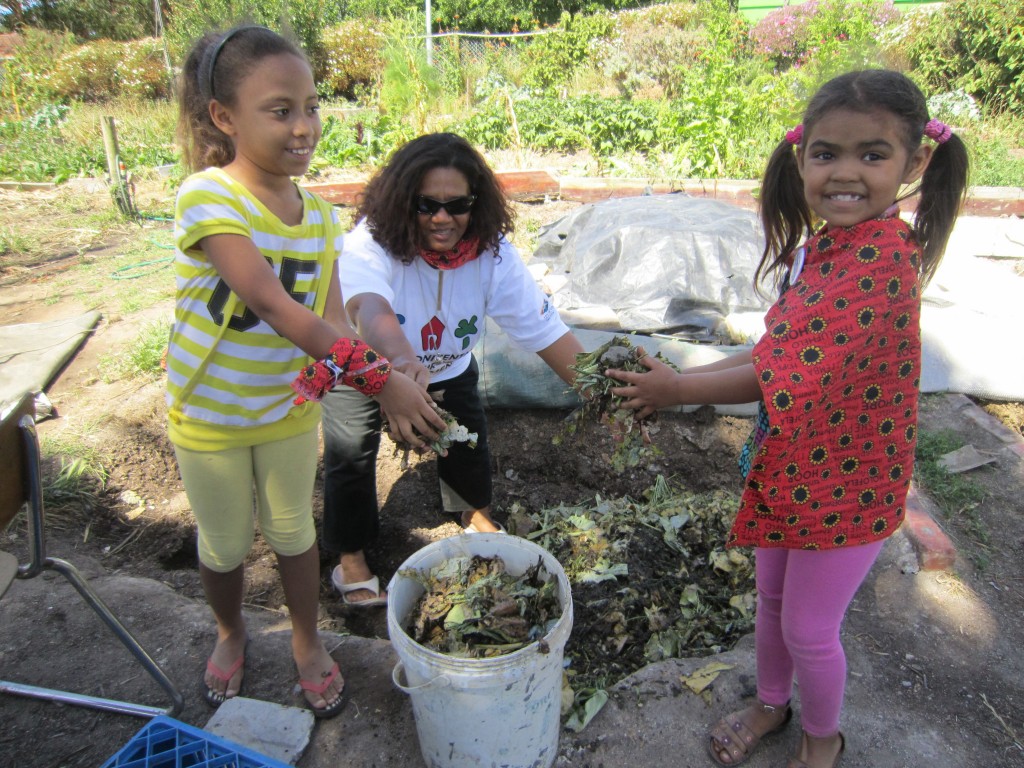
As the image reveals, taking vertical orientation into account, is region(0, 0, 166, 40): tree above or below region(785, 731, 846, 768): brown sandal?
above

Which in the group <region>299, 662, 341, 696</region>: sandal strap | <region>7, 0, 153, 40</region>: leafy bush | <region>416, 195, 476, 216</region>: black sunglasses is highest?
<region>7, 0, 153, 40</region>: leafy bush

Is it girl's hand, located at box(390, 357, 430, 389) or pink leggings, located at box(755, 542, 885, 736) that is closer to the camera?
pink leggings, located at box(755, 542, 885, 736)

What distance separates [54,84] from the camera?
49.4ft

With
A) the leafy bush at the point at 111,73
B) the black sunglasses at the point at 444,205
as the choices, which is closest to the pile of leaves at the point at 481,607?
the black sunglasses at the point at 444,205

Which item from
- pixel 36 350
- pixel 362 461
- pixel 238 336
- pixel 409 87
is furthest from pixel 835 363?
pixel 409 87

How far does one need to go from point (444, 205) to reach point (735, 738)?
197 centimetres

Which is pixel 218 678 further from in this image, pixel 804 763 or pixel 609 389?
pixel 804 763

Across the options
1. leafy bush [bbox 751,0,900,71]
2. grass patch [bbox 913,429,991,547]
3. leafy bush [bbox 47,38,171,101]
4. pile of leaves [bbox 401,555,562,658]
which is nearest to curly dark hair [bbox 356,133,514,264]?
pile of leaves [bbox 401,555,562,658]

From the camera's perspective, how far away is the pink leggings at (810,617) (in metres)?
1.69

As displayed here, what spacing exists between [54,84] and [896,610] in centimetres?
1858

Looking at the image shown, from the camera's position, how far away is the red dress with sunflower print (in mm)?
1468

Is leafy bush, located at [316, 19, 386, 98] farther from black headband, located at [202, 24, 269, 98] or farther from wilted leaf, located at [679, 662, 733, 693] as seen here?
wilted leaf, located at [679, 662, 733, 693]

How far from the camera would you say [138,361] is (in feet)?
13.9

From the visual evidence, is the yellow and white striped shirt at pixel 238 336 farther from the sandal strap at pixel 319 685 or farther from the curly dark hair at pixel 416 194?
the sandal strap at pixel 319 685
